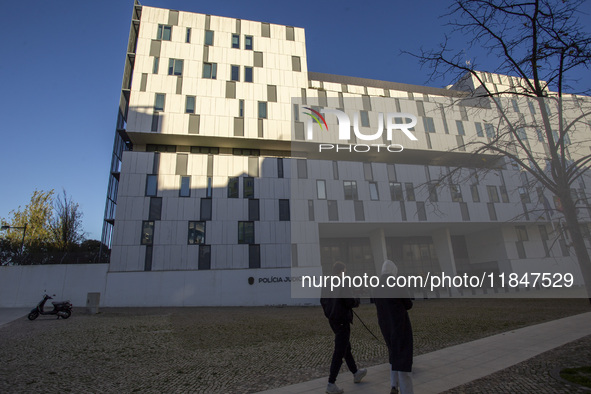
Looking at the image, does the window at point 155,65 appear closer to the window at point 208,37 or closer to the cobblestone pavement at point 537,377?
the window at point 208,37

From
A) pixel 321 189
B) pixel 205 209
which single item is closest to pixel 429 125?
pixel 321 189

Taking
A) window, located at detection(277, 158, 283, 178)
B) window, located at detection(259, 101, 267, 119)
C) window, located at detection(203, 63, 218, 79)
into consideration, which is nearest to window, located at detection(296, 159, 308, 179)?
window, located at detection(277, 158, 283, 178)

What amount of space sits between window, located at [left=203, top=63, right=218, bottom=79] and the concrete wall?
19925 mm

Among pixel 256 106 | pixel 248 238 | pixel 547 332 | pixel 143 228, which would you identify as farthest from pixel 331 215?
pixel 547 332

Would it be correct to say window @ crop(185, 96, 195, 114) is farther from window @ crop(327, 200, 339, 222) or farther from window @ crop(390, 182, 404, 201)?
window @ crop(390, 182, 404, 201)

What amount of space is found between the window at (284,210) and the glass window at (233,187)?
4.15 m

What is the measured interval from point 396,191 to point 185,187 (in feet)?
65.1

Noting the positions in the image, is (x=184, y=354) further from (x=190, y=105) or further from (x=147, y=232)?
(x=190, y=105)

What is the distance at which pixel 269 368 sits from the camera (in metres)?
6.27

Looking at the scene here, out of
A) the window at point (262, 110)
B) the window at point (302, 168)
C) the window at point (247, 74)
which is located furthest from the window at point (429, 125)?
the window at point (247, 74)

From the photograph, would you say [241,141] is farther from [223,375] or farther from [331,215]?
[223,375]

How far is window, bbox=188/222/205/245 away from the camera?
2688 centimetres

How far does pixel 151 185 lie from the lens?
2739 cm

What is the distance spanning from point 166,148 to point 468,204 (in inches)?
1197
